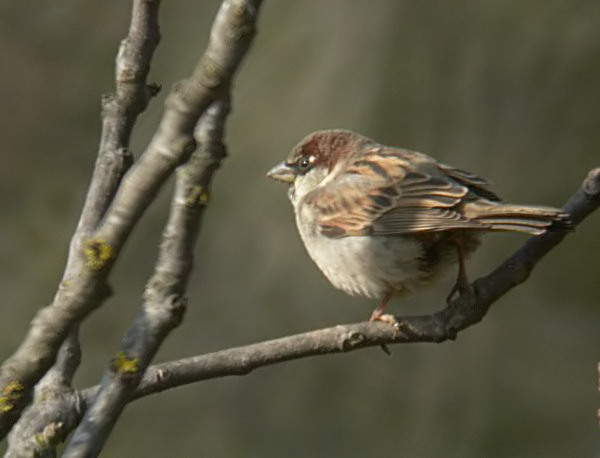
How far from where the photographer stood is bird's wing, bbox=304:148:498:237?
3721 mm

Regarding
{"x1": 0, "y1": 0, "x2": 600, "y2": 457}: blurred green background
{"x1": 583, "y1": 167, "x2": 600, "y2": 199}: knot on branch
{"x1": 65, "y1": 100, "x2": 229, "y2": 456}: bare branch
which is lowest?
{"x1": 0, "y1": 0, "x2": 600, "y2": 457}: blurred green background

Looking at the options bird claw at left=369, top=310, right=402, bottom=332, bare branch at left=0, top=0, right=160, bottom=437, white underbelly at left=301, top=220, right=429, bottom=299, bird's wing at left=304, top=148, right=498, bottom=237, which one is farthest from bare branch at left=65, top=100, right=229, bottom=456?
white underbelly at left=301, top=220, right=429, bottom=299

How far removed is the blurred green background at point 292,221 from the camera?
18.9 feet

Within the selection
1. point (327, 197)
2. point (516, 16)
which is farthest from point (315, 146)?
point (516, 16)

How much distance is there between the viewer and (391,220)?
3.88m

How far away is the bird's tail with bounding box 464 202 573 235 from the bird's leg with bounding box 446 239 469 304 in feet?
0.55

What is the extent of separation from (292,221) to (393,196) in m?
2.15

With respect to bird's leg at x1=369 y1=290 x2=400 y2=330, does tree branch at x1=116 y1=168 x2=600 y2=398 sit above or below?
Answer: above

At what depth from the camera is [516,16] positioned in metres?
5.84

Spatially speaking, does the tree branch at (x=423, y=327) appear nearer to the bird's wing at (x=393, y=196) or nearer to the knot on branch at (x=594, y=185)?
the knot on branch at (x=594, y=185)

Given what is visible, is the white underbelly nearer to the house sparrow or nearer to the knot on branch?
the house sparrow

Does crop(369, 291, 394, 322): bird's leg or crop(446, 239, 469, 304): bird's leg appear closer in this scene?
crop(446, 239, 469, 304): bird's leg

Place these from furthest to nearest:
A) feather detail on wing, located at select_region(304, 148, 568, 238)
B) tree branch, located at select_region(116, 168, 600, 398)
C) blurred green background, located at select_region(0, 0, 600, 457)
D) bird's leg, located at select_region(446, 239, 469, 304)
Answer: blurred green background, located at select_region(0, 0, 600, 457)
feather detail on wing, located at select_region(304, 148, 568, 238)
bird's leg, located at select_region(446, 239, 469, 304)
tree branch, located at select_region(116, 168, 600, 398)

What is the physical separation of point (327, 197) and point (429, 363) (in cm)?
198
